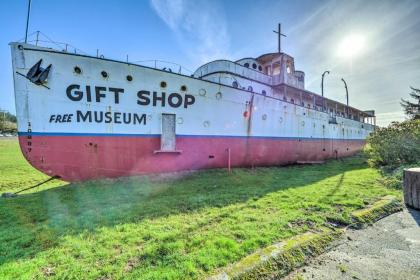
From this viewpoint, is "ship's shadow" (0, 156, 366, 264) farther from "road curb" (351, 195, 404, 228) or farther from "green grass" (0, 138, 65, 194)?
"road curb" (351, 195, 404, 228)

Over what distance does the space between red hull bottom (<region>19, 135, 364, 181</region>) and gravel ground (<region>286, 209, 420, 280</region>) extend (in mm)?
7029

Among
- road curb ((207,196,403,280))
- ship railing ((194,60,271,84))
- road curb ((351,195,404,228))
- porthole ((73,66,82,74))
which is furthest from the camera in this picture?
ship railing ((194,60,271,84))

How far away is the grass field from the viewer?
2.93 m

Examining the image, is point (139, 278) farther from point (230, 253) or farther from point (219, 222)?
point (219, 222)

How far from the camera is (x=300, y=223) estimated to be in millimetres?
4305

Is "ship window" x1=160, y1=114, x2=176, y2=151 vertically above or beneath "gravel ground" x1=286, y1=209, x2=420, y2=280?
above

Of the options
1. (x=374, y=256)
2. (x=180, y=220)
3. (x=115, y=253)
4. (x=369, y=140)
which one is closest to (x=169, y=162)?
(x=180, y=220)

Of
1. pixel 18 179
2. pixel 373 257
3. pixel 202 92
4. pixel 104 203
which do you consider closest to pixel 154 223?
pixel 104 203

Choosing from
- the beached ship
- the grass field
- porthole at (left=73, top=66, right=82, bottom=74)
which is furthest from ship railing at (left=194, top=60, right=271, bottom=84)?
the grass field

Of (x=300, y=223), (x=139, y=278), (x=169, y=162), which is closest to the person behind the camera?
(x=139, y=278)

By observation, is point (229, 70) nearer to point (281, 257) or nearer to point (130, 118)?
point (130, 118)

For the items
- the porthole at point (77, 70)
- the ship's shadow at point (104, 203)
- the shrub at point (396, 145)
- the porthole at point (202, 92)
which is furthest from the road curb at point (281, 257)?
the shrub at point (396, 145)

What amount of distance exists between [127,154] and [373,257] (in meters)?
7.97

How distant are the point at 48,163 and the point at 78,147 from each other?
3.51 feet
